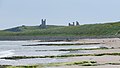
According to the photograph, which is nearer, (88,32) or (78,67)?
(78,67)

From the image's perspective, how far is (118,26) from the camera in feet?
632

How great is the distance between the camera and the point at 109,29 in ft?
636

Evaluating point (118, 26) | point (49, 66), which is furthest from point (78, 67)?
point (118, 26)

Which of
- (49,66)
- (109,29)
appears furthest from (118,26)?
(49,66)

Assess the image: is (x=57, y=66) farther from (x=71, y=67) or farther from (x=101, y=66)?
(x=101, y=66)

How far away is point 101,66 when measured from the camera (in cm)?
4047

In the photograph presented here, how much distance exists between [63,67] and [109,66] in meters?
4.51

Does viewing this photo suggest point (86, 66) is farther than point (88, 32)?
No

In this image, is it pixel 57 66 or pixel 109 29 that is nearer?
pixel 57 66

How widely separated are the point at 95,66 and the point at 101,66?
23.5 inches

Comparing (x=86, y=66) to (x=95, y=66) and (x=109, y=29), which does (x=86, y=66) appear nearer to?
(x=95, y=66)

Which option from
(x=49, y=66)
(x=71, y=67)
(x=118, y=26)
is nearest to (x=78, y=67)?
(x=71, y=67)

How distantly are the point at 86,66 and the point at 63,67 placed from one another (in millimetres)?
2373

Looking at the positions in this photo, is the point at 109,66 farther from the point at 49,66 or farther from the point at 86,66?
the point at 49,66
